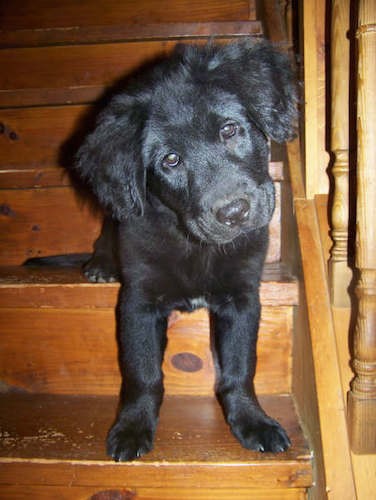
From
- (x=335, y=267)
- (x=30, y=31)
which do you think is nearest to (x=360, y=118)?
(x=335, y=267)

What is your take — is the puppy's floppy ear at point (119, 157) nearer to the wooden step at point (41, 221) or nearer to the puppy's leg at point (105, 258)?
the puppy's leg at point (105, 258)

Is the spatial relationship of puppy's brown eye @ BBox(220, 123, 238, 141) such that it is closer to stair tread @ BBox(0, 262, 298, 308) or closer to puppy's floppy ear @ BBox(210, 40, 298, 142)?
puppy's floppy ear @ BBox(210, 40, 298, 142)

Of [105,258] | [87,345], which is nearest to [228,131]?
[105,258]

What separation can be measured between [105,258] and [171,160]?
546 mm

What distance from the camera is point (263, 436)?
1.23 metres

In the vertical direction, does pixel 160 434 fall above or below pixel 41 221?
below

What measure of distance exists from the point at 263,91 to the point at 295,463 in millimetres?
1001

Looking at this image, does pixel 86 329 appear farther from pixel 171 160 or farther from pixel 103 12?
pixel 103 12

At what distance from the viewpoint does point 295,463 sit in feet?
3.81

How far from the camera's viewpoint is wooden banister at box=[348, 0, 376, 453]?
94cm

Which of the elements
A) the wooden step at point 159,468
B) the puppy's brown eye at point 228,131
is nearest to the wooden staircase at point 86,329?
the wooden step at point 159,468

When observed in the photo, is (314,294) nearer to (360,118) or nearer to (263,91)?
(360,118)

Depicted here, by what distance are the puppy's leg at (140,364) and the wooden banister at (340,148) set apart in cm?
53

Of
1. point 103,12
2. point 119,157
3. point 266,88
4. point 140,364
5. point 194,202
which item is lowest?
point 140,364
